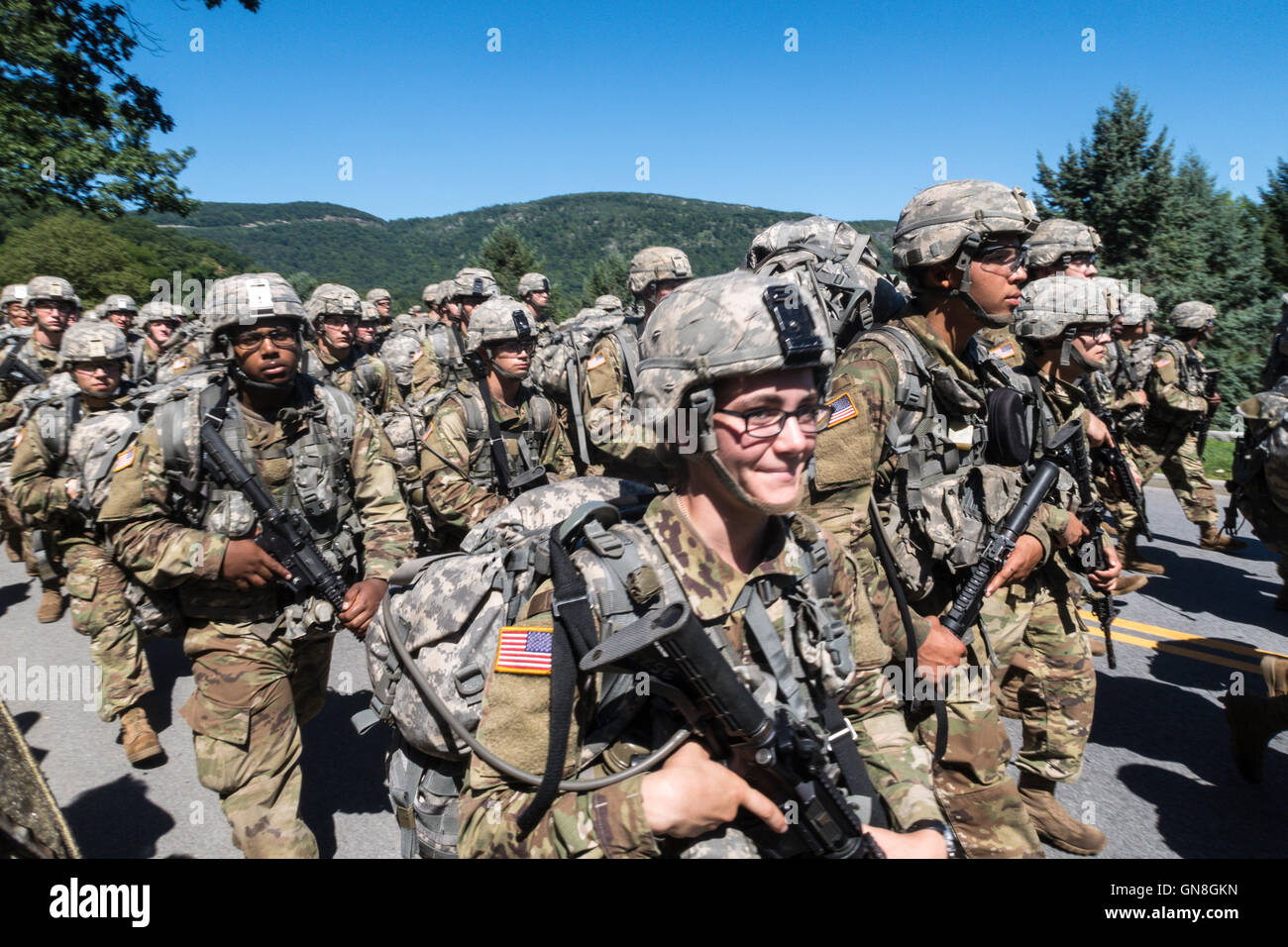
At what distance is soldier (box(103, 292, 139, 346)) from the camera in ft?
31.9

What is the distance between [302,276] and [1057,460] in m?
42.0

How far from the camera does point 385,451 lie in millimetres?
3785

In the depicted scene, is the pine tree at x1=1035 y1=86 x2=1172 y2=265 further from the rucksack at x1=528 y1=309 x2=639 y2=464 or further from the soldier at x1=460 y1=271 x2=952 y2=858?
the soldier at x1=460 y1=271 x2=952 y2=858

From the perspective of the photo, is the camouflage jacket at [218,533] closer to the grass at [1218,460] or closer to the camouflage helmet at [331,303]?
the camouflage helmet at [331,303]

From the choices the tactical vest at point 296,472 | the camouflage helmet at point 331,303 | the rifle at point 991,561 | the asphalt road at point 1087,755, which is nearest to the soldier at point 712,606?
the rifle at point 991,561

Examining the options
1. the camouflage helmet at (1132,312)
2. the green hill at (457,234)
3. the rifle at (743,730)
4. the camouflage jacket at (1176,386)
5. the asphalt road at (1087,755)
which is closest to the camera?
the rifle at (743,730)

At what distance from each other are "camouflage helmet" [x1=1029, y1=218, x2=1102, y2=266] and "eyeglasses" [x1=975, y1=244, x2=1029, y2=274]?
9.15ft

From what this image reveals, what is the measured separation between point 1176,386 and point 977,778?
6567mm

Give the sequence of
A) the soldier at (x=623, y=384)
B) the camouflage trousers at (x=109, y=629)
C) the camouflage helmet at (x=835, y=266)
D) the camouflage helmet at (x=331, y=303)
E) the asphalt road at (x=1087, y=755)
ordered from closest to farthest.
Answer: the soldier at (x=623, y=384) → the camouflage helmet at (x=835, y=266) → the asphalt road at (x=1087, y=755) → the camouflage trousers at (x=109, y=629) → the camouflage helmet at (x=331, y=303)

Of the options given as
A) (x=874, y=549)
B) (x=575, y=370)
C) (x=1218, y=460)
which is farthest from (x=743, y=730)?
(x=1218, y=460)

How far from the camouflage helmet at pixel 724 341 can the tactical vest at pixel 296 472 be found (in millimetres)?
2252

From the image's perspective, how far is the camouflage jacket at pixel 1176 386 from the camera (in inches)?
309

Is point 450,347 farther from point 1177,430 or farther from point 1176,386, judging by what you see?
point 1177,430

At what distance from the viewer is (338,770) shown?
4551 millimetres
